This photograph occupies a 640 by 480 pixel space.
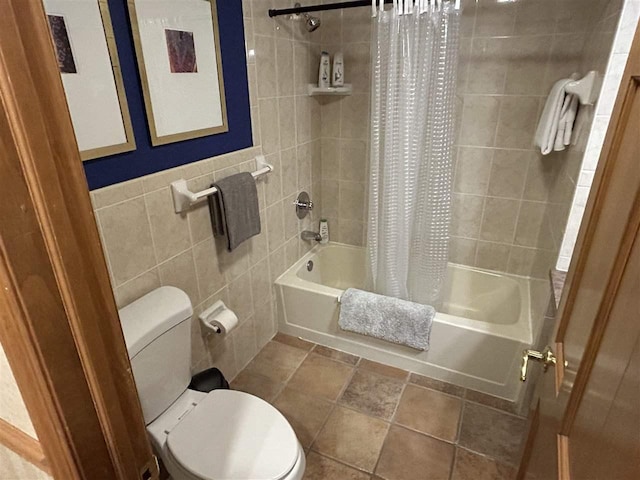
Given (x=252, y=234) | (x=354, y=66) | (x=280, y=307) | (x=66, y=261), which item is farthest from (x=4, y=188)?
(x=354, y=66)

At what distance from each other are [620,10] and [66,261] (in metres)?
1.75

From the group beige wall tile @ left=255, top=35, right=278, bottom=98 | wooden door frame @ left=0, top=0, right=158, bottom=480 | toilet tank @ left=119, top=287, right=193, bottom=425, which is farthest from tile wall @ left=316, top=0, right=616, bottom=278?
wooden door frame @ left=0, top=0, right=158, bottom=480

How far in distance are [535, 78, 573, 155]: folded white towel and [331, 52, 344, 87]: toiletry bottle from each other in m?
1.13

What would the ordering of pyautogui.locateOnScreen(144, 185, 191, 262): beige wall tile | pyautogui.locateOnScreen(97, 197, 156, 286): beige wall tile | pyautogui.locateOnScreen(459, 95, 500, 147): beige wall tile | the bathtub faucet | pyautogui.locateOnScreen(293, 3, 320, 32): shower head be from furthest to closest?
the bathtub faucet → pyautogui.locateOnScreen(459, 95, 500, 147): beige wall tile → pyautogui.locateOnScreen(293, 3, 320, 32): shower head → pyautogui.locateOnScreen(144, 185, 191, 262): beige wall tile → pyautogui.locateOnScreen(97, 197, 156, 286): beige wall tile

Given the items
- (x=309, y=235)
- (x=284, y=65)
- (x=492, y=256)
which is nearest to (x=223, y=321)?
(x=309, y=235)

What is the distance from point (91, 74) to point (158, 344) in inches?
34.8

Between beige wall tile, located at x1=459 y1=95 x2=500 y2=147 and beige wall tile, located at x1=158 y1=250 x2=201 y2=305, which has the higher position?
beige wall tile, located at x1=459 y1=95 x2=500 y2=147

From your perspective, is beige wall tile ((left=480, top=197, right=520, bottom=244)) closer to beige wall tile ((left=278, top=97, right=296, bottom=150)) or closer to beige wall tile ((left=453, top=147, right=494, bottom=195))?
beige wall tile ((left=453, top=147, right=494, bottom=195))

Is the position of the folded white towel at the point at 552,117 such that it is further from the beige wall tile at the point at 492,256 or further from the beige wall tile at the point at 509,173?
the beige wall tile at the point at 492,256

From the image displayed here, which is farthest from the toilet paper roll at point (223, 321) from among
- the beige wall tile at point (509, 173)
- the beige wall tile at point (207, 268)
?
the beige wall tile at point (509, 173)

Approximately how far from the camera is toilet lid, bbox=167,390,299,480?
1.25 meters

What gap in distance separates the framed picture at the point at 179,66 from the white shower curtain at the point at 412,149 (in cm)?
76

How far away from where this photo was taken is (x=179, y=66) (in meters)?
1.50

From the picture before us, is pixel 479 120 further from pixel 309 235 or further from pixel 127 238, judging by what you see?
pixel 127 238
